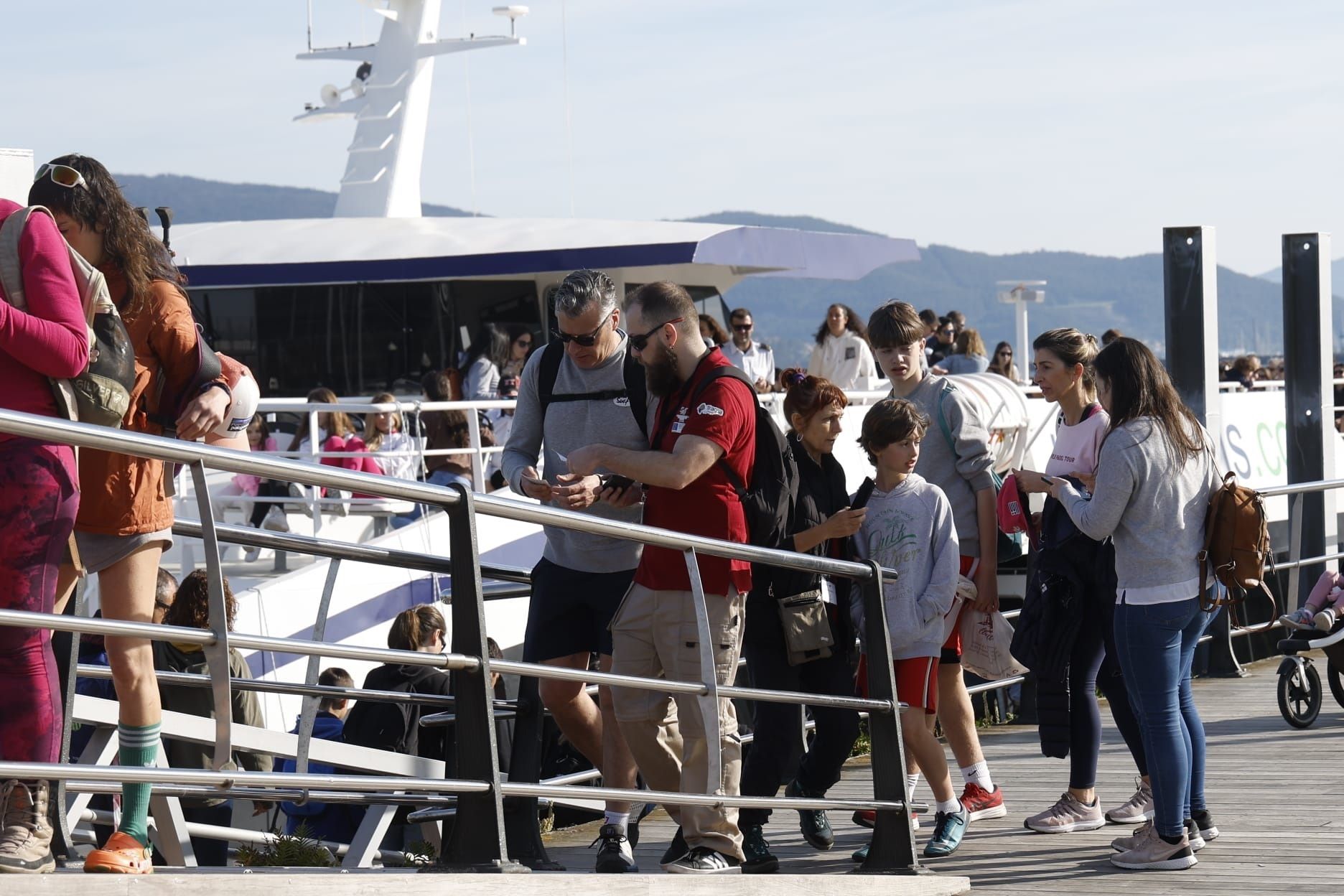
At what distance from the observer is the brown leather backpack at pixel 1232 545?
5.24m

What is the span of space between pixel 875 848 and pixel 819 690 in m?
0.65

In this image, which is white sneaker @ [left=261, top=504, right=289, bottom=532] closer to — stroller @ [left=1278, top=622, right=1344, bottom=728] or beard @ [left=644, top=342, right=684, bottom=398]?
stroller @ [left=1278, top=622, right=1344, bottom=728]

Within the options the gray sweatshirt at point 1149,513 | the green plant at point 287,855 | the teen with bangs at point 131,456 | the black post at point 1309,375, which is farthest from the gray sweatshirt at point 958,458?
the black post at point 1309,375

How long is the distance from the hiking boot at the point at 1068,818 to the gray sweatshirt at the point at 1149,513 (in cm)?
106

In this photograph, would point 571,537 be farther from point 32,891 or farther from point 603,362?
point 32,891

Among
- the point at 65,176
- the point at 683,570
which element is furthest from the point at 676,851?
the point at 65,176

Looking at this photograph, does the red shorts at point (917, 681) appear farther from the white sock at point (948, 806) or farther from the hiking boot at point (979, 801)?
the hiking boot at point (979, 801)

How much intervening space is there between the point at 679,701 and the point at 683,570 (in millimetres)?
415

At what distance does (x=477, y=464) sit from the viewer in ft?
36.0

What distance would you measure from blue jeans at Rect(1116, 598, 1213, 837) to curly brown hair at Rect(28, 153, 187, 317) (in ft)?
10.4

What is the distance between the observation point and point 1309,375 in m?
10.7

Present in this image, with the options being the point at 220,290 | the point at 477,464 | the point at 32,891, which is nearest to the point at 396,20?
the point at 220,290

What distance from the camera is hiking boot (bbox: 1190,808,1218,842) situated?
18.9 ft

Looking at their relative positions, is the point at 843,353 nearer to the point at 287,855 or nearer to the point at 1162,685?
the point at 1162,685
